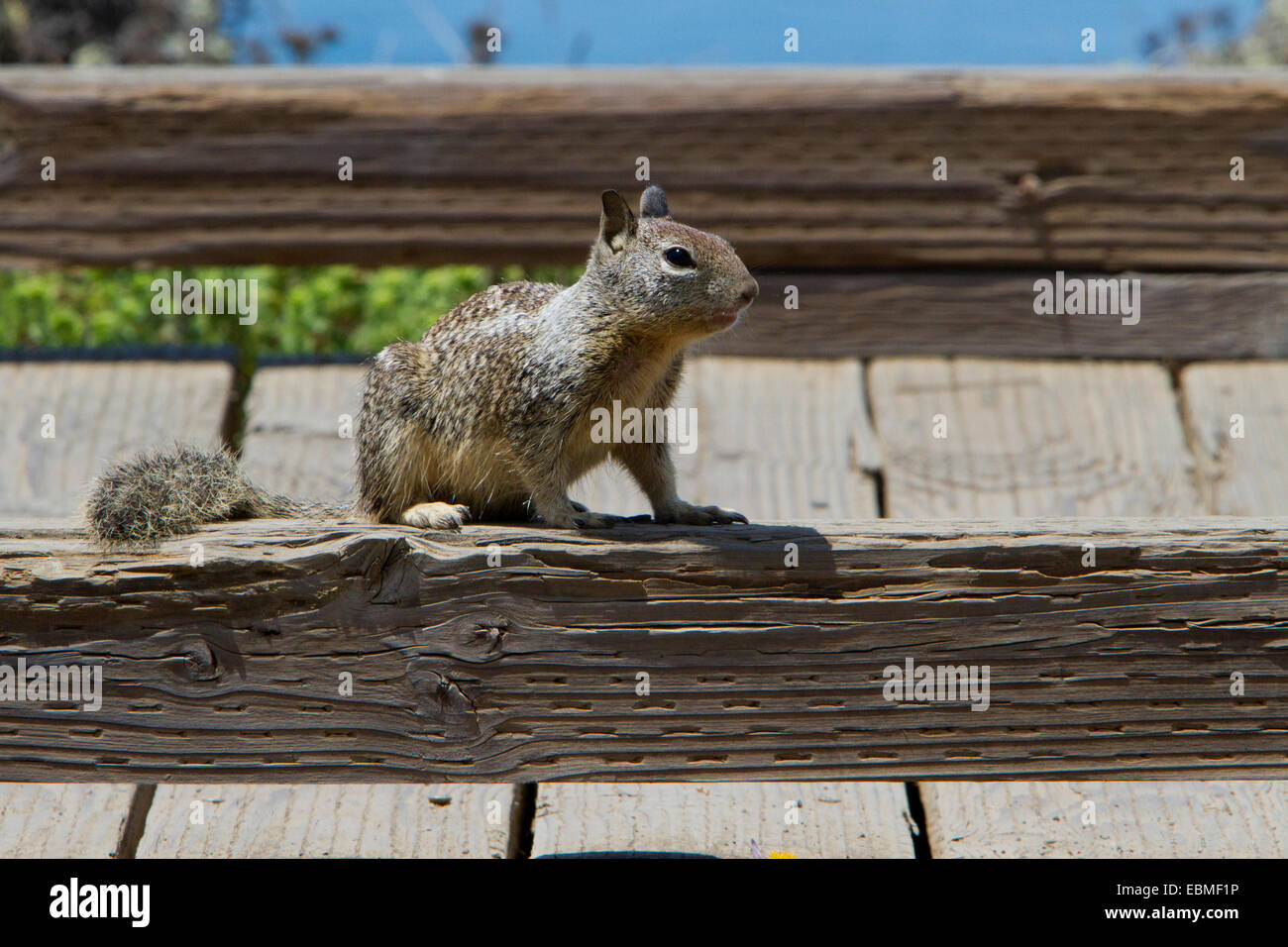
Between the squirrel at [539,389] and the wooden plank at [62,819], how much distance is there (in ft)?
2.47

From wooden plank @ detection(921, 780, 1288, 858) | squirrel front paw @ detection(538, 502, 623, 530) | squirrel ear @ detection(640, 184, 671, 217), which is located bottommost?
wooden plank @ detection(921, 780, 1288, 858)

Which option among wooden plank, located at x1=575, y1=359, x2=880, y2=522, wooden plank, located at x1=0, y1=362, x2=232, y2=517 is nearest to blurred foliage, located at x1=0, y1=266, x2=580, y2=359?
wooden plank, located at x1=0, y1=362, x2=232, y2=517

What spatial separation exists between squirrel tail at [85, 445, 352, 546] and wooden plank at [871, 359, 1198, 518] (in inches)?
80.3

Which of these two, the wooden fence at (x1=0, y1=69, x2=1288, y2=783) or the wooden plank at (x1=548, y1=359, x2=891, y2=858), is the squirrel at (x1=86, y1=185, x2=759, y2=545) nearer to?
the wooden plank at (x1=548, y1=359, x2=891, y2=858)

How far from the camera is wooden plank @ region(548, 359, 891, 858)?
3.17 meters

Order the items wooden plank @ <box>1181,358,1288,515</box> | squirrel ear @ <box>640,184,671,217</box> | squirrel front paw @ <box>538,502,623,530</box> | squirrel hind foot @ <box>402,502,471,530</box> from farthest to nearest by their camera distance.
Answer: wooden plank @ <box>1181,358,1288,515</box>, squirrel ear @ <box>640,184,671,217</box>, squirrel hind foot @ <box>402,502,471,530</box>, squirrel front paw @ <box>538,502,623,530</box>

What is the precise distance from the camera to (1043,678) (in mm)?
2641

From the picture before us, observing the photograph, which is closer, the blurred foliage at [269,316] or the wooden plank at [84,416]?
the wooden plank at [84,416]

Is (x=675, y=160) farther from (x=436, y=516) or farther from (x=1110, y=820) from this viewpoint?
(x=1110, y=820)

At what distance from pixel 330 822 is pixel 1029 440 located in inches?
98.4

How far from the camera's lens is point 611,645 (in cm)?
263

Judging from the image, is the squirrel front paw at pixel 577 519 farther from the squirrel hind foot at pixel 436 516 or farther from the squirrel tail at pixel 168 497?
the squirrel tail at pixel 168 497

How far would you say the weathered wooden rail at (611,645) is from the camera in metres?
2.62

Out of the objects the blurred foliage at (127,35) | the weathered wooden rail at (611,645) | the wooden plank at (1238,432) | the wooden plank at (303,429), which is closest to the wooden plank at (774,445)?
the wooden plank at (303,429)
